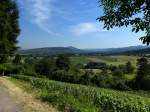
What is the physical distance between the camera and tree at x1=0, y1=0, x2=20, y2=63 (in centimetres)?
5172

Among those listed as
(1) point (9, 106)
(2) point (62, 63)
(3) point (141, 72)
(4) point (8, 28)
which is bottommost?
(3) point (141, 72)

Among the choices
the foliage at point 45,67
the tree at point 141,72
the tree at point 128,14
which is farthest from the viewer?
the foliage at point 45,67

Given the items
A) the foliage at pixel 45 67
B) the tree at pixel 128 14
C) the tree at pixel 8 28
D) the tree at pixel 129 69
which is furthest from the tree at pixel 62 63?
the tree at pixel 128 14

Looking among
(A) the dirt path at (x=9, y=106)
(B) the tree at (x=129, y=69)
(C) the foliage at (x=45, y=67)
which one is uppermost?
(A) the dirt path at (x=9, y=106)

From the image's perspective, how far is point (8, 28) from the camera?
52.8 m

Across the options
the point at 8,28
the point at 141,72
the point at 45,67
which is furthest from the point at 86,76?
the point at 8,28

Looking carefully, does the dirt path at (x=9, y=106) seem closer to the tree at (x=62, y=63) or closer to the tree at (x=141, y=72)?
the tree at (x=141, y=72)

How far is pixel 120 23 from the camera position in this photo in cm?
962

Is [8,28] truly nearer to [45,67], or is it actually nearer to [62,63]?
[45,67]

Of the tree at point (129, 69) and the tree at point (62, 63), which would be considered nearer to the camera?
the tree at point (62, 63)

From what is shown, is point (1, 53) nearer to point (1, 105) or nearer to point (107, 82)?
point (1, 105)

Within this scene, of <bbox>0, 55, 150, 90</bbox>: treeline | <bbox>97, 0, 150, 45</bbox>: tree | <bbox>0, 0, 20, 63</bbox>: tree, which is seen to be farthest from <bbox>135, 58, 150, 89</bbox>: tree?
<bbox>97, 0, 150, 45</bbox>: tree

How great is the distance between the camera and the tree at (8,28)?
51719mm

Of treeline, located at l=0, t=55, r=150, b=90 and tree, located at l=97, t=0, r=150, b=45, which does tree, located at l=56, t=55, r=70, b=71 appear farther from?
tree, located at l=97, t=0, r=150, b=45
